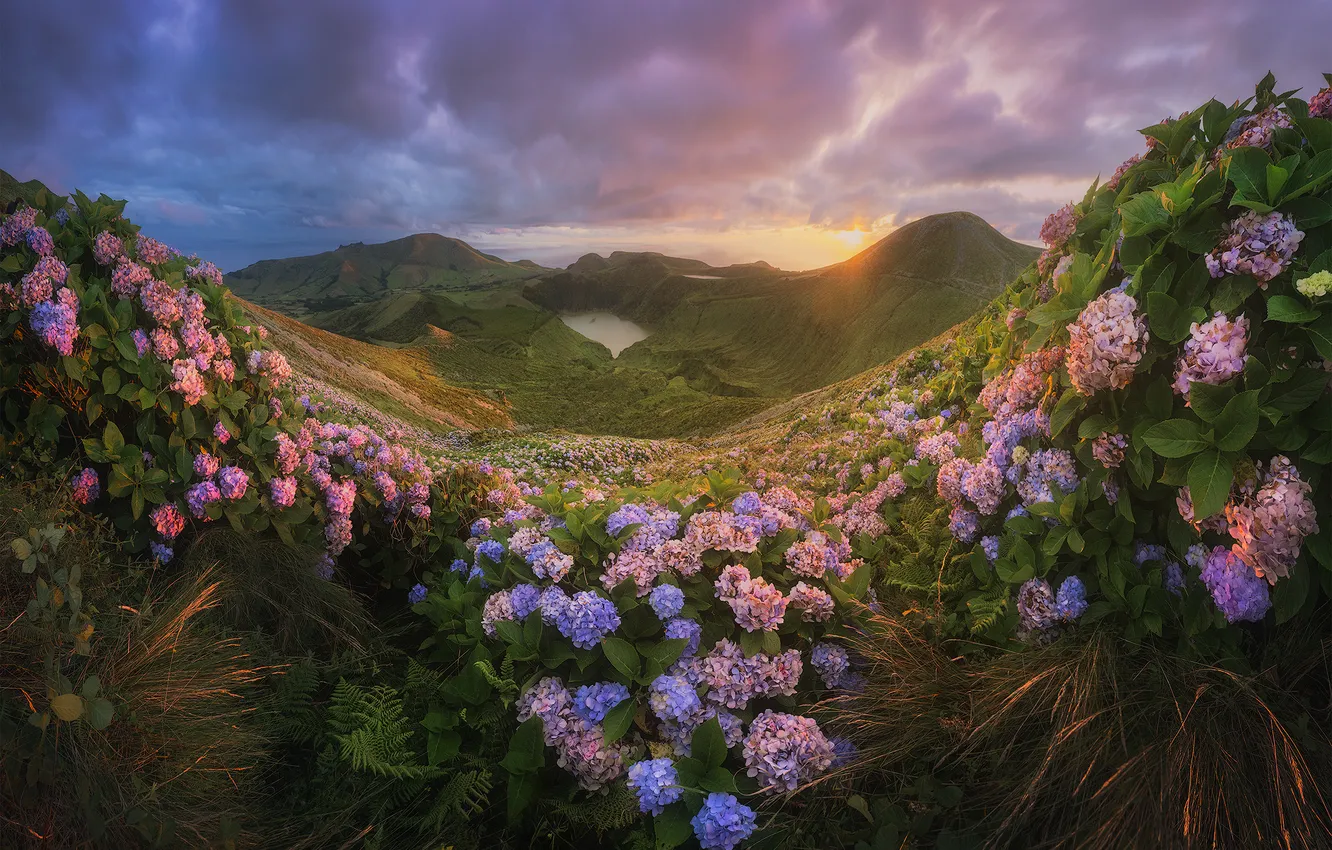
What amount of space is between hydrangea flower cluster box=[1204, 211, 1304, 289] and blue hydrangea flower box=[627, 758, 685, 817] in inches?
156

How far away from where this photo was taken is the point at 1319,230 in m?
3.11

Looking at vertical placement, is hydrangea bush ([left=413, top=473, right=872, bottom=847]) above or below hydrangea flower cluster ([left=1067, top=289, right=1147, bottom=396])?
below

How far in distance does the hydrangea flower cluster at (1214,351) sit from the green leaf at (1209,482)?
14.3 inches

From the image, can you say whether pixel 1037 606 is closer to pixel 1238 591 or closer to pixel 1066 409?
pixel 1238 591

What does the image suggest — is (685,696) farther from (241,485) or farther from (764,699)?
(241,485)

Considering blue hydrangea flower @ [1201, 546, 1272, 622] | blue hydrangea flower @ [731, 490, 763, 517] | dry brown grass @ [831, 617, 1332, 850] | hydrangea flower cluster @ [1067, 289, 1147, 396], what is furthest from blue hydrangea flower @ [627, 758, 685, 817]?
hydrangea flower cluster @ [1067, 289, 1147, 396]

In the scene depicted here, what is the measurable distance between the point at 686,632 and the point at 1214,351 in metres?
3.19

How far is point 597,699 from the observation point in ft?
12.0

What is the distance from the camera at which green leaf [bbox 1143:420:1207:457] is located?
122 inches

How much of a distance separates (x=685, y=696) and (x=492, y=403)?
65688mm

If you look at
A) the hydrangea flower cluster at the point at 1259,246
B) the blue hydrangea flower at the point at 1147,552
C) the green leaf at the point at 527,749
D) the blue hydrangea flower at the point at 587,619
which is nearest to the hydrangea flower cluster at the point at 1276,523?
the blue hydrangea flower at the point at 1147,552

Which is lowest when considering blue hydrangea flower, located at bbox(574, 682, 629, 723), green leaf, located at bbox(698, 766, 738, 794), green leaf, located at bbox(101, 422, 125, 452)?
green leaf, located at bbox(698, 766, 738, 794)

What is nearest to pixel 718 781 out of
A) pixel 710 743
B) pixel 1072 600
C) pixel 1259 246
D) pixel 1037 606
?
pixel 710 743

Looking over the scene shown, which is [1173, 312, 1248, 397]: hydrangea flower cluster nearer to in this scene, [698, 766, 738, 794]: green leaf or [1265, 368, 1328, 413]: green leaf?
[1265, 368, 1328, 413]: green leaf
